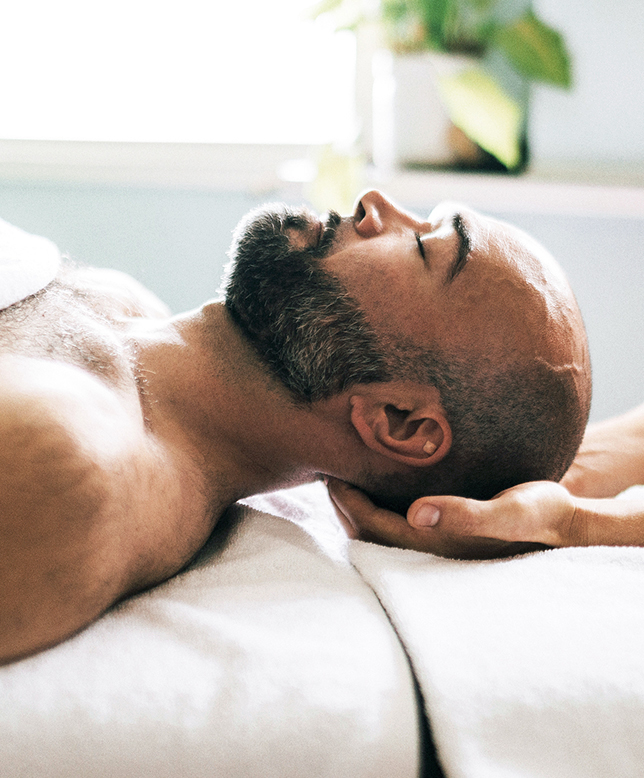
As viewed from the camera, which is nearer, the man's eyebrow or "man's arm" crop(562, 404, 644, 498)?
the man's eyebrow

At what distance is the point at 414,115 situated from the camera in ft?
5.83

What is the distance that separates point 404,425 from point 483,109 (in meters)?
1.00

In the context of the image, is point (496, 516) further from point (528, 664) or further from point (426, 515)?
point (528, 664)

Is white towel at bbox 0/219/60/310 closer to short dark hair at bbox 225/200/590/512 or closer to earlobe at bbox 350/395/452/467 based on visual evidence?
short dark hair at bbox 225/200/590/512

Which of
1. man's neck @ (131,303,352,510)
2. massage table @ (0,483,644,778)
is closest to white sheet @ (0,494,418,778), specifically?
massage table @ (0,483,644,778)

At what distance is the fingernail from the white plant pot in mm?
1273

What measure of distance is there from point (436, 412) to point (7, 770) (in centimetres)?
58

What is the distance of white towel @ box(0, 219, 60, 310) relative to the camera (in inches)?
33.2

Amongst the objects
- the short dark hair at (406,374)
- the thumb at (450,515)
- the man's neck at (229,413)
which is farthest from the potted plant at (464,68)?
the thumb at (450,515)

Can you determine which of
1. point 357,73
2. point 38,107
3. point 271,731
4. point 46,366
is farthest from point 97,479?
point 38,107

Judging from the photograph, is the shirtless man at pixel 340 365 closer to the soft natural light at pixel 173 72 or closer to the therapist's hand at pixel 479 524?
the therapist's hand at pixel 479 524

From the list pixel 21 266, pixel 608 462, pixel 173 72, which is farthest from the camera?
pixel 173 72

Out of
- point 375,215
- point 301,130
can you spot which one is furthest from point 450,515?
point 301,130

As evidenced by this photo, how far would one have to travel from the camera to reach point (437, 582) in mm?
733
